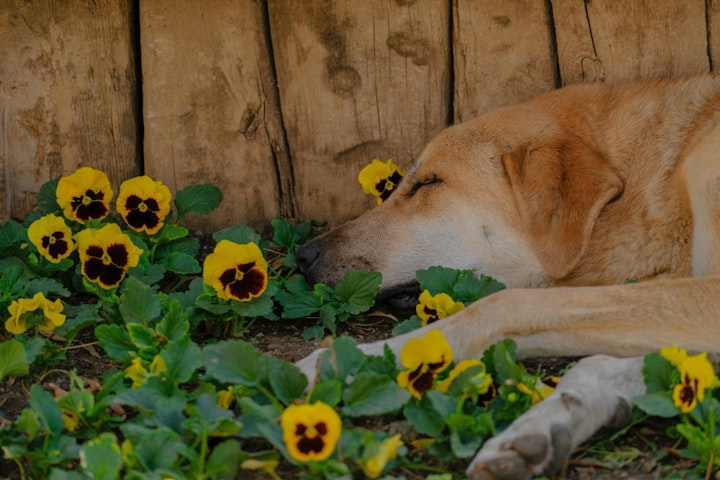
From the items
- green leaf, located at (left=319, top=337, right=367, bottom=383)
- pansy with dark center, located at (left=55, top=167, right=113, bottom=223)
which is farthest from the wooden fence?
green leaf, located at (left=319, top=337, right=367, bottom=383)

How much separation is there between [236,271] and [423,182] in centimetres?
99

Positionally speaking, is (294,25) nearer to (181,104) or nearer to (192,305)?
(181,104)

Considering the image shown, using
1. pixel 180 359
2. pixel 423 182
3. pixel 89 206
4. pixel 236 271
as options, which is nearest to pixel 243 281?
pixel 236 271

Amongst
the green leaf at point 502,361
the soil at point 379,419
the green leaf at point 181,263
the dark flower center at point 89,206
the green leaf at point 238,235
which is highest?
the dark flower center at point 89,206

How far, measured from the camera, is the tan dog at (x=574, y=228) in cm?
301

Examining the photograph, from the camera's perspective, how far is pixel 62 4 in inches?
156

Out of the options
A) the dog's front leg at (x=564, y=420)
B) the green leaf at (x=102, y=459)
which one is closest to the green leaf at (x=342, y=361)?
the dog's front leg at (x=564, y=420)

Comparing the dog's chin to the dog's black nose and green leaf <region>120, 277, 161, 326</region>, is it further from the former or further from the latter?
green leaf <region>120, 277, 161, 326</region>

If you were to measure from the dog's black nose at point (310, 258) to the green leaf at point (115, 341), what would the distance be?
94 centimetres

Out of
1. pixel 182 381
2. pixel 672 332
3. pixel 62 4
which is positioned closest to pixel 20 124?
pixel 62 4

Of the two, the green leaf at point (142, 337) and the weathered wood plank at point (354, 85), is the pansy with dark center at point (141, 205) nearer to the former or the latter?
the weathered wood plank at point (354, 85)

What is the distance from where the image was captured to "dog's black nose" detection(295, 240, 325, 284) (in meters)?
3.71

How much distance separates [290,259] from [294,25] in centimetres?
98

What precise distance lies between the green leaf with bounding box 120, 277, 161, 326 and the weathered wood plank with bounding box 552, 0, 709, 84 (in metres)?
2.03
